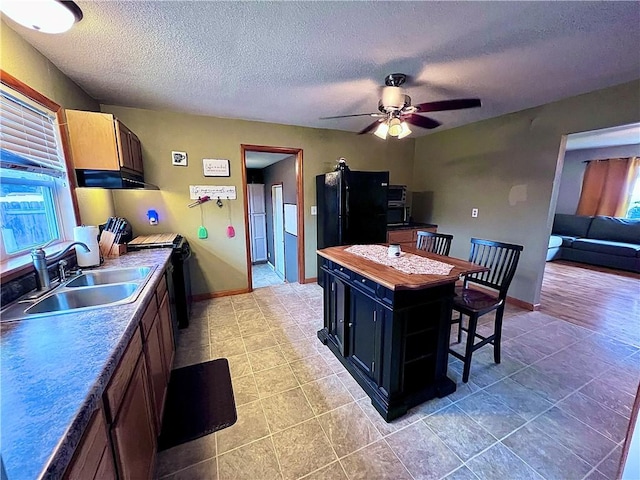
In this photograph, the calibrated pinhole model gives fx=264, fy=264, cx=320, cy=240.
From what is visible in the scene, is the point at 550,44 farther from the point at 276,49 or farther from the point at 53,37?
the point at 53,37

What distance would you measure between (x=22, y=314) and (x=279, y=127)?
3133mm

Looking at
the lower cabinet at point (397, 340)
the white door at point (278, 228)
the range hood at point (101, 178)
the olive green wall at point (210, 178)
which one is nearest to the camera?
the lower cabinet at point (397, 340)

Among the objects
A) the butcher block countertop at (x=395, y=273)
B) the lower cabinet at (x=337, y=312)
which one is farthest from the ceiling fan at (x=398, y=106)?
the lower cabinet at (x=337, y=312)

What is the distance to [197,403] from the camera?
180 cm

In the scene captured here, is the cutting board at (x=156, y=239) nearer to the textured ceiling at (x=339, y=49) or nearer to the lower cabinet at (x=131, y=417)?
the lower cabinet at (x=131, y=417)

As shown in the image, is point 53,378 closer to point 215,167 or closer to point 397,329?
point 397,329

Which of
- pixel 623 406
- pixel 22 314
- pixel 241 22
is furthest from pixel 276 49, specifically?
pixel 623 406

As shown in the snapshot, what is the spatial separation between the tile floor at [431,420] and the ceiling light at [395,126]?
194cm

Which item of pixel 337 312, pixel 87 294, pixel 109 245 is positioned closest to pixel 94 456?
pixel 87 294

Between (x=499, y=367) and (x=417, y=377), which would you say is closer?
(x=417, y=377)

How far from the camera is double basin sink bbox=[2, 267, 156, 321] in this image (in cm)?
126

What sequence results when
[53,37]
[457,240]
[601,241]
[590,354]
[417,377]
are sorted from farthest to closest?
[601,241] → [457,240] → [590,354] → [417,377] → [53,37]

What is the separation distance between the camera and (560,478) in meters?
1.32

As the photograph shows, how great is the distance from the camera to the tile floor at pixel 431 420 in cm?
138
